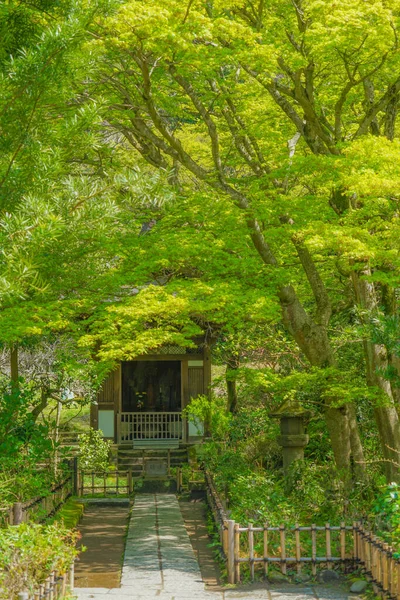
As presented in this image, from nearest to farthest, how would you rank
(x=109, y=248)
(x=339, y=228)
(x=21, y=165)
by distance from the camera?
1. (x=21, y=165)
2. (x=339, y=228)
3. (x=109, y=248)

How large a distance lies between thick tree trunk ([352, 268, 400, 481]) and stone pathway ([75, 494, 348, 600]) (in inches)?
156

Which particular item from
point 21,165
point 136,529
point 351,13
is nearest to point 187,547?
point 136,529

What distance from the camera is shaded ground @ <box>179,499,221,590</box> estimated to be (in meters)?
11.2

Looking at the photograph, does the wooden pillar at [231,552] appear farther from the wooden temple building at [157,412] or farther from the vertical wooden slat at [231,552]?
the wooden temple building at [157,412]

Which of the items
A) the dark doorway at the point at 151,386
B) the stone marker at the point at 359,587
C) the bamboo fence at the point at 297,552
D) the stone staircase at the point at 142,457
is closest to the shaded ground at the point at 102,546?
the bamboo fence at the point at 297,552

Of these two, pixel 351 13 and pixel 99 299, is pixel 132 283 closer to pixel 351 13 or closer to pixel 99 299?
pixel 99 299

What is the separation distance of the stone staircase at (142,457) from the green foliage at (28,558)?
45.0ft

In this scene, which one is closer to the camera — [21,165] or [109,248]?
[21,165]

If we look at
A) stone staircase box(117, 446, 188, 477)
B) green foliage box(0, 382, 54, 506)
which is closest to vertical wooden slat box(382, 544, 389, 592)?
green foliage box(0, 382, 54, 506)

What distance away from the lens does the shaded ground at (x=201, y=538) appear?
36.7 ft

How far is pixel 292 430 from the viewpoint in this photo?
14930 millimetres

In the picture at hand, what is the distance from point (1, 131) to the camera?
31.6 ft

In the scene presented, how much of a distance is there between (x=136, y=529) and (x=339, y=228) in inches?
273

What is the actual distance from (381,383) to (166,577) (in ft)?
18.1
